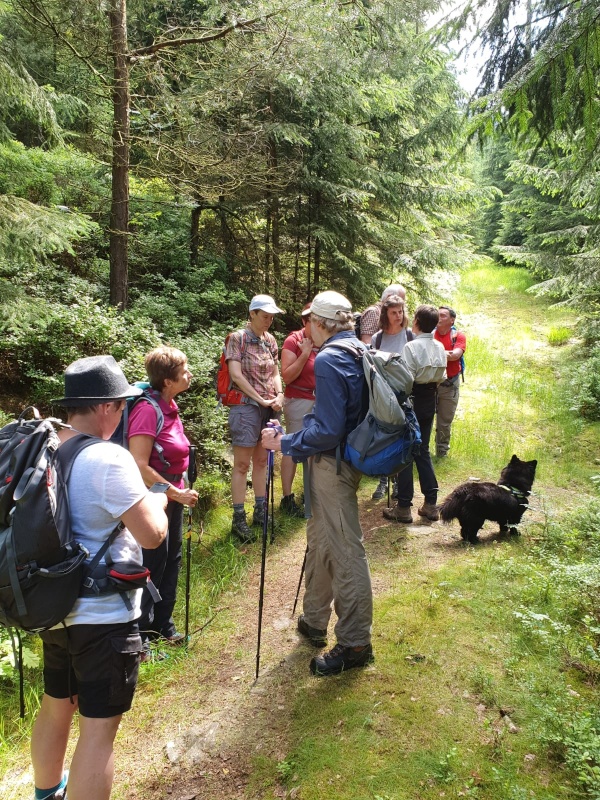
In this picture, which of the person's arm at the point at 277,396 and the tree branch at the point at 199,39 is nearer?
the person's arm at the point at 277,396

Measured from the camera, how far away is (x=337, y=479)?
3426 millimetres

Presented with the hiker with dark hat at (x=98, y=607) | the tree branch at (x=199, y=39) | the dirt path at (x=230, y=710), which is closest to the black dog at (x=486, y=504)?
the dirt path at (x=230, y=710)

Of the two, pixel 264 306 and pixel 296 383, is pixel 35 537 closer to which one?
pixel 264 306

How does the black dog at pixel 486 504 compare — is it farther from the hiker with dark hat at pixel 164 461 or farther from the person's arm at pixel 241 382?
the hiker with dark hat at pixel 164 461

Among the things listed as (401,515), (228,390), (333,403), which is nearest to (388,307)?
(228,390)

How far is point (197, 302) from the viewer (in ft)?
30.3

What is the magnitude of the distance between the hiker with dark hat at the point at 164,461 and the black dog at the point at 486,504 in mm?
2726

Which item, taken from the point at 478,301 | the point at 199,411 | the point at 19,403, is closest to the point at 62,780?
the point at 199,411

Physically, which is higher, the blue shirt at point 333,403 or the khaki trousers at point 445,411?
the blue shirt at point 333,403

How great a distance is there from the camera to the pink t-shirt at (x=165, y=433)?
3.54 m

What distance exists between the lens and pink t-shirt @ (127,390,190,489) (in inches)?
139

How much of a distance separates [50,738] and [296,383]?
13.3ft

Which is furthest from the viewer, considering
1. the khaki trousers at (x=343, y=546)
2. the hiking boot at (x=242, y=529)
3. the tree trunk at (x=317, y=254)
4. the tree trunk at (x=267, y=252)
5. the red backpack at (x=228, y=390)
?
the tree trunk at (x=267, y=252)

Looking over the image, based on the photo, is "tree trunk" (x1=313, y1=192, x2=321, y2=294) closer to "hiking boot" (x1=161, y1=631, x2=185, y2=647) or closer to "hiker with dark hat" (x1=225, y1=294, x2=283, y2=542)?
"hiker with dark hat" (x1=225, y1=294, x2=283, y2=542)
